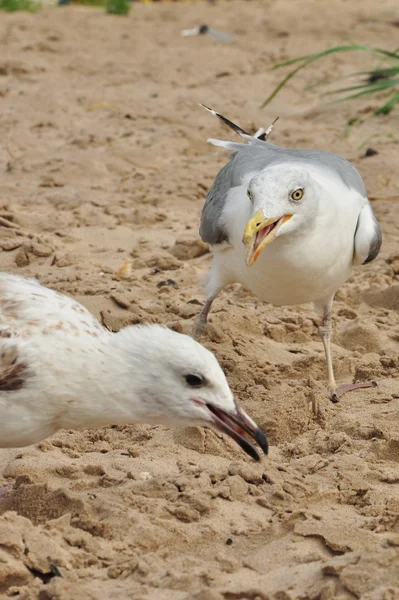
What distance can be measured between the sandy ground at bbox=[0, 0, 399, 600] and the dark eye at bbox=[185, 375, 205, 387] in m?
0.53

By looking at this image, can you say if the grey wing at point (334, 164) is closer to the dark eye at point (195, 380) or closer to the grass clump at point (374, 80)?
the dark eye at point (195, 380)

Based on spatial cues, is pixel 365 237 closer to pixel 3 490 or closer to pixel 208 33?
pixel 3 490

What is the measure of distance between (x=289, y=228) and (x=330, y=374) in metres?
1.03

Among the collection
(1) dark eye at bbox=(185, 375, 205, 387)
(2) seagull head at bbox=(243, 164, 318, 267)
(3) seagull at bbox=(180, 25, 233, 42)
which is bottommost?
(3) seagull at bbox=(180, 25, 233, 42)

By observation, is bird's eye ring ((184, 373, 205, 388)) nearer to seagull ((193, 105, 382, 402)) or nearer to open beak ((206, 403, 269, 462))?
open beak ((206, 403, 269, 462))

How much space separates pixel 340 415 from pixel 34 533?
182 centimetres

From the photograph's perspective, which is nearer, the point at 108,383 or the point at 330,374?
the point at 108,383

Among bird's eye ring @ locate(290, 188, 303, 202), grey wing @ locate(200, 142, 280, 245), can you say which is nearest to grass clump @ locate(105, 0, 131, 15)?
grey wing @ locate(200, 142, 280, 245)

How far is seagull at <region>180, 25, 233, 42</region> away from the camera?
39.3ft

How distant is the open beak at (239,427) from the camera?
3.51 meters

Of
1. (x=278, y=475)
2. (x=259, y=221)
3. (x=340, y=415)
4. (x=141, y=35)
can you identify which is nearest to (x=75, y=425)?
(x=278, y=475)

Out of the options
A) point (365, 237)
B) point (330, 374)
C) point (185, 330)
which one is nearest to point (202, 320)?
point (185, 330)

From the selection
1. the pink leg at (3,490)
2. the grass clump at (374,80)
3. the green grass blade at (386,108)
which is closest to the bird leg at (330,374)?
the pink leg at (3,490)

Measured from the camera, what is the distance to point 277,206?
Result: 14.3ft
